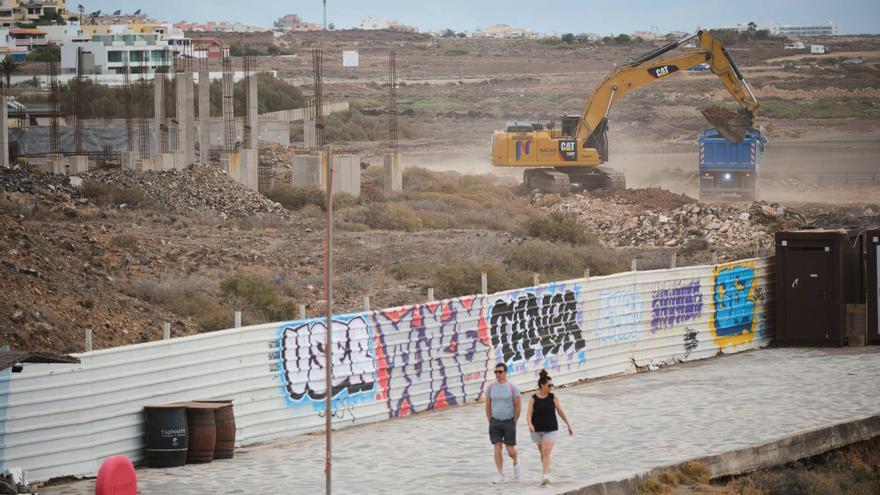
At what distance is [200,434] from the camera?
1516cm

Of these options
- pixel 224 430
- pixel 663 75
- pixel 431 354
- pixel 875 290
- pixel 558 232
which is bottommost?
pixel 224 430

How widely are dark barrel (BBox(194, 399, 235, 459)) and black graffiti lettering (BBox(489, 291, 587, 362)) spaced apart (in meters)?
5.41

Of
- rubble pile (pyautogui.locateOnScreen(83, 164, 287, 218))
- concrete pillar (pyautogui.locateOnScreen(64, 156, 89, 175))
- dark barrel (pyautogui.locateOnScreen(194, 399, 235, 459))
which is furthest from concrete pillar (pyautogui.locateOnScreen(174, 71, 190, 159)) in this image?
dark barrel (pyautogui.locateOnScreen(194, 399, 235, 459))

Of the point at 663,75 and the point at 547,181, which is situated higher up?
the point at 663,75

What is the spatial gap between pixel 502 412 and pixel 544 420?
446mm

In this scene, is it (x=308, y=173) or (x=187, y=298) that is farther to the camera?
(x=308, y=173)

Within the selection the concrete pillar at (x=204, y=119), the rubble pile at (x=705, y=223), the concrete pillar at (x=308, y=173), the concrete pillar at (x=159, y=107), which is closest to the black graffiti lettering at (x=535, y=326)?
the rubble pile at (x=705, y=223)

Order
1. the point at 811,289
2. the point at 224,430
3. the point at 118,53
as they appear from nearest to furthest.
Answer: the point at 224,430 < the point at 811,289 < the point at 118,53

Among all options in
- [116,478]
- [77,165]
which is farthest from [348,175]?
[116,478]

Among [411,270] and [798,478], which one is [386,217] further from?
[798,478]

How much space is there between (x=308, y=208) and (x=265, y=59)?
136091mm

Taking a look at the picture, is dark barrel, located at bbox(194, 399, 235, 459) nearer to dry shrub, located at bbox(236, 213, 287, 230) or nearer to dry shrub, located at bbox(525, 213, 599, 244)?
dry shrub, located at bbox(236, 213, 287, 230)

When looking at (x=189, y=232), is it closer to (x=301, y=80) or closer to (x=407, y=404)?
(x=407, y=404)

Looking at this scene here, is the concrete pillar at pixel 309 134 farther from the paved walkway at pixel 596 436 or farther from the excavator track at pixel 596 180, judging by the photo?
the paved walkway at pixel 596 436
